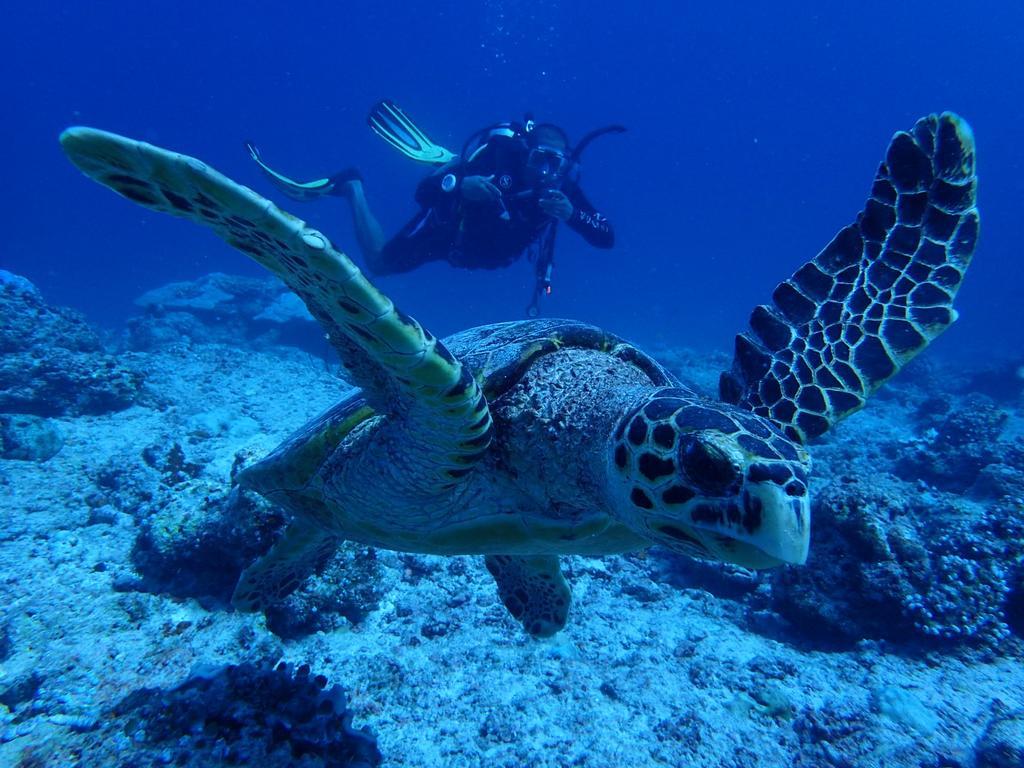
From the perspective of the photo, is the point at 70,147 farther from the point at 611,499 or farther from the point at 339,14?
the point at 339,14

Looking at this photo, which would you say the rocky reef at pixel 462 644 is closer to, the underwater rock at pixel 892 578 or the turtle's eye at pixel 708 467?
the underwater rock at pixel 892 578

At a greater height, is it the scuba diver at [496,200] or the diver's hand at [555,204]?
the scuba diver at [496,200]

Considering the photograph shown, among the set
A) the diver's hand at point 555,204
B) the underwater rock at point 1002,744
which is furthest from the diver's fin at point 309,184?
the underwater rock at point 1002,744

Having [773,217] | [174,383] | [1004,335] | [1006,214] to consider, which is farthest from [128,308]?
[1006,214]

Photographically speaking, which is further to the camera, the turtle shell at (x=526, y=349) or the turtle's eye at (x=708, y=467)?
the turtle shell at (x=526, y=349)

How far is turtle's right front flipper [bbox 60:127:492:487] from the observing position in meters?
1.17

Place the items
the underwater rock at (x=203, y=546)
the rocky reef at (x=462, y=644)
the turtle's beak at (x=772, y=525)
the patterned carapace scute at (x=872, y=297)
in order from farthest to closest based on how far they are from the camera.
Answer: the underwater rock at (x=203, y=546) → the patterned carapace scute at (x=872, y=297) → the rocky reef at (x=462, y=644) → the turtle's beak at (x=772, y=525)

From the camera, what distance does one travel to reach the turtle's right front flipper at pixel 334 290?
117 centimetres

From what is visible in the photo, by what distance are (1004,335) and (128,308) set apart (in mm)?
60257

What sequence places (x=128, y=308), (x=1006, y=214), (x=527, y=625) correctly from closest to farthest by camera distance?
1. (x=527, y=625)
2. (x=128, y=308)
3. (x=1006, y=214)

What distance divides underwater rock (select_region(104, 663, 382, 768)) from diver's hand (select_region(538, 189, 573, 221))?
7105 millimetres

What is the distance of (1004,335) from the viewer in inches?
1558

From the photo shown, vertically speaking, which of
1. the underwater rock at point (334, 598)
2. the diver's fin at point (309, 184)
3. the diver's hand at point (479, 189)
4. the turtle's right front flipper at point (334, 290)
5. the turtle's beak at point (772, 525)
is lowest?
the underwater rock at point (334, 598)

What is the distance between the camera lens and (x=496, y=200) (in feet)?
27.4
